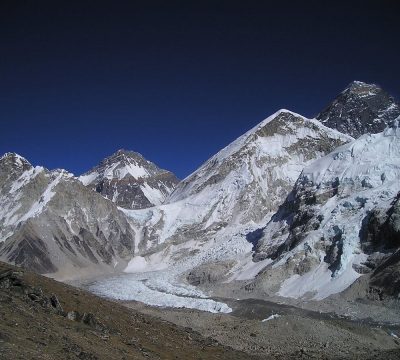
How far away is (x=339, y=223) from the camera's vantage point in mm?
98812

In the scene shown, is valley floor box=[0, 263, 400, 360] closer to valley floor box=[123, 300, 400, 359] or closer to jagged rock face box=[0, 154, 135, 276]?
valley floor box=[123, 300, 400, 359]

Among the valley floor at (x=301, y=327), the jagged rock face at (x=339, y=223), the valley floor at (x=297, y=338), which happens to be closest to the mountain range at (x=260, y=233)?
the jagged rock face at (x=339, y=223)

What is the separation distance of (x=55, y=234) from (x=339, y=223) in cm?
10952

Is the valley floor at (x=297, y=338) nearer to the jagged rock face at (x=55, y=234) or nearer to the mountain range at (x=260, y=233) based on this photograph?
Answer: the mountain range at (x=260, y=233)

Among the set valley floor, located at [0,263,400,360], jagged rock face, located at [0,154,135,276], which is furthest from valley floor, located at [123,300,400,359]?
jagged rock face, located at [0,154,135,276]

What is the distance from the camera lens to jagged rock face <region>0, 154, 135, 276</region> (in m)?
161

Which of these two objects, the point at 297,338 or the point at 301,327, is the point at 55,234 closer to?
the point at 301,327

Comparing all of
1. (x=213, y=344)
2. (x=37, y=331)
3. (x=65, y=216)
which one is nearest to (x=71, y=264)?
(x=65, y=216)

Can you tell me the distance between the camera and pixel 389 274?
73812mm

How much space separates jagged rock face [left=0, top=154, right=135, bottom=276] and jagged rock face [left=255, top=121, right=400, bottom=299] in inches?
2799

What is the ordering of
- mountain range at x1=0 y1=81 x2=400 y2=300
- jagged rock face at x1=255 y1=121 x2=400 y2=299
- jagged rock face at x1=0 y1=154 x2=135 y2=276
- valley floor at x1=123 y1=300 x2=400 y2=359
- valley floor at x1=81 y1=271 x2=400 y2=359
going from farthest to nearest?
jagged rock face at x1=0 y1=154 x2=135 y2=276, mountain range at x1=0 y1=81 x2=400 y2=300, jagged rock face at x1=255 y1=121 x2=400 y2=299, valley floor at x1=81 y1=271 x2=400 y2=359, valley floor at x1=123 y1=300 x2=400 y2=359

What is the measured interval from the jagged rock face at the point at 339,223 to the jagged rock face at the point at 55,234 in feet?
233

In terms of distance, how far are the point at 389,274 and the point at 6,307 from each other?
64217 mm

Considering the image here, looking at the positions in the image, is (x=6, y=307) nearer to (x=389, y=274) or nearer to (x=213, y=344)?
(x=213, y=344)
